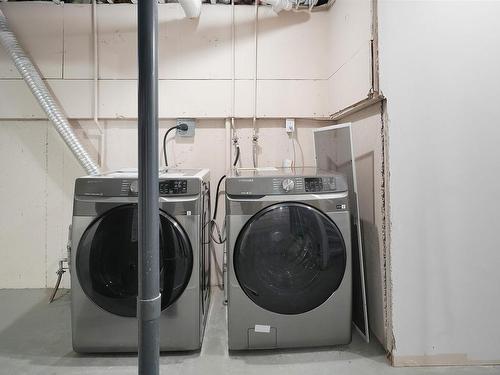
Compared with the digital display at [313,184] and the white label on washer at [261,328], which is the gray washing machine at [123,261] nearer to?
the white label on washer at [261,328]

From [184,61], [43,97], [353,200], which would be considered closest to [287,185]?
[353,200]

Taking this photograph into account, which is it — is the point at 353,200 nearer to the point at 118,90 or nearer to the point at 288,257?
the point at 288,257

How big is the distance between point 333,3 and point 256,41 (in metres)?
0.61

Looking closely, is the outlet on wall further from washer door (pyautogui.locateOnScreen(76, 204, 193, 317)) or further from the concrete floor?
the concrete floor

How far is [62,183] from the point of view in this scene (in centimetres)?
223

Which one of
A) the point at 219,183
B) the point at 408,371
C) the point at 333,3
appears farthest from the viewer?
the point at 219,183

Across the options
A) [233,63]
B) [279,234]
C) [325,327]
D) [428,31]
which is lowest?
[325,327]

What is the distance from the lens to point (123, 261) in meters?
1.41

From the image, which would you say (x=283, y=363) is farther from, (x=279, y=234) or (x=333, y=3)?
(x=333, y=3)

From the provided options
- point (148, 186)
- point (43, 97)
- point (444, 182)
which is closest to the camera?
point (148, 186)

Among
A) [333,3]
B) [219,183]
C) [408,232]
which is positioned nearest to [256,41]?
[333,3]

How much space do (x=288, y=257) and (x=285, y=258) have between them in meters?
0.02

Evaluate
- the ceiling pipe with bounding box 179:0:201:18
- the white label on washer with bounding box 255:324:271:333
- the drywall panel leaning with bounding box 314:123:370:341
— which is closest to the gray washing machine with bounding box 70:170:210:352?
the white label on washer with bounding box 255:324:271:333

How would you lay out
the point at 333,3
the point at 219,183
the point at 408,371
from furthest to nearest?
the point at 219,183
the point at 333,3
the point at 408,371
